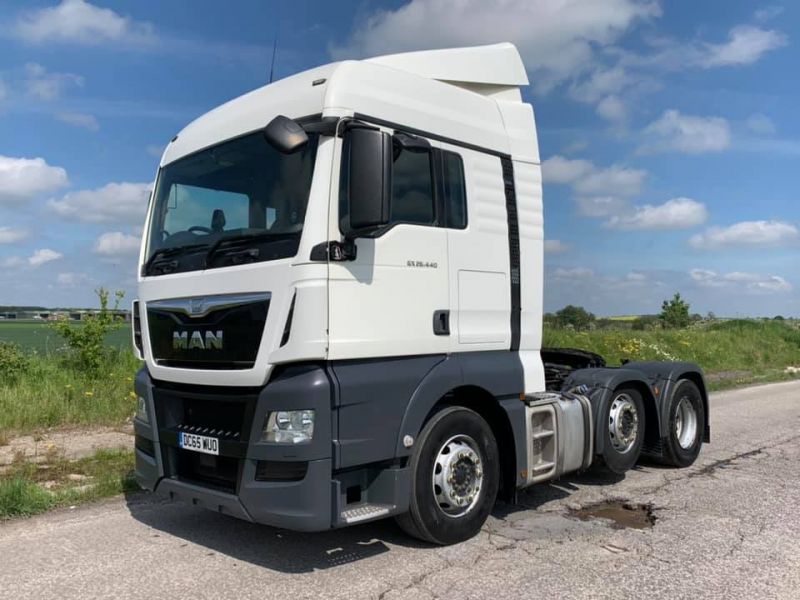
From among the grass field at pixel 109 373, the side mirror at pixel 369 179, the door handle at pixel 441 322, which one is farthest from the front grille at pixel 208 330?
the grass field at pixel 109 373

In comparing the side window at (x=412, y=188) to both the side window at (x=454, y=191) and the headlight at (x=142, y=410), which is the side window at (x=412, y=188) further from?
the headlight at (x=142, y=410)

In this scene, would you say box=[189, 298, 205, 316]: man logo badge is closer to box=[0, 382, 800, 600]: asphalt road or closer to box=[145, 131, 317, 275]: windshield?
box=[145, 131, 317, 275]: windshield

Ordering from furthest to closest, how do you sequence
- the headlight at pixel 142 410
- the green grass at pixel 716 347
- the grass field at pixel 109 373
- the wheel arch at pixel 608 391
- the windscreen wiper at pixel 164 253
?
the green grass at pixel 716 347 → the grass field at pixel 109 373 → the wheel arch at pixel 608 391 → the headlight at pixel 142 410 → the windscreen wiper at pixel 164 253

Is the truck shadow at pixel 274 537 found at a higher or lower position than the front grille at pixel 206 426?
lower

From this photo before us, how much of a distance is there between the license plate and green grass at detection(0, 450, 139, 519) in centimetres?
199

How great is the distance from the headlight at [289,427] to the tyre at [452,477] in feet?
2.70

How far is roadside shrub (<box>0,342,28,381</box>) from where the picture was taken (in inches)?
437

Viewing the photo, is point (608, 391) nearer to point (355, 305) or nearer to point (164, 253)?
point (355, 305)

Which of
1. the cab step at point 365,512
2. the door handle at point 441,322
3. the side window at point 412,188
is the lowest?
the cab step at point 365,512

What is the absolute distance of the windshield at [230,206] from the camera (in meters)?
4.29

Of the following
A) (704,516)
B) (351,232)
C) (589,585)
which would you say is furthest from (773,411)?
(351,232)

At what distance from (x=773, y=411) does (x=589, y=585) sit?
30.9 ft

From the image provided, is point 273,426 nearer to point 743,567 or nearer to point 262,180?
point 262,180

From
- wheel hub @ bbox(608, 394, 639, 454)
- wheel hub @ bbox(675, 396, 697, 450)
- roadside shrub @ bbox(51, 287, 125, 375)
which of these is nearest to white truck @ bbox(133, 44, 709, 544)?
wheel hub @ bbox(608, 394, 639, 454)
